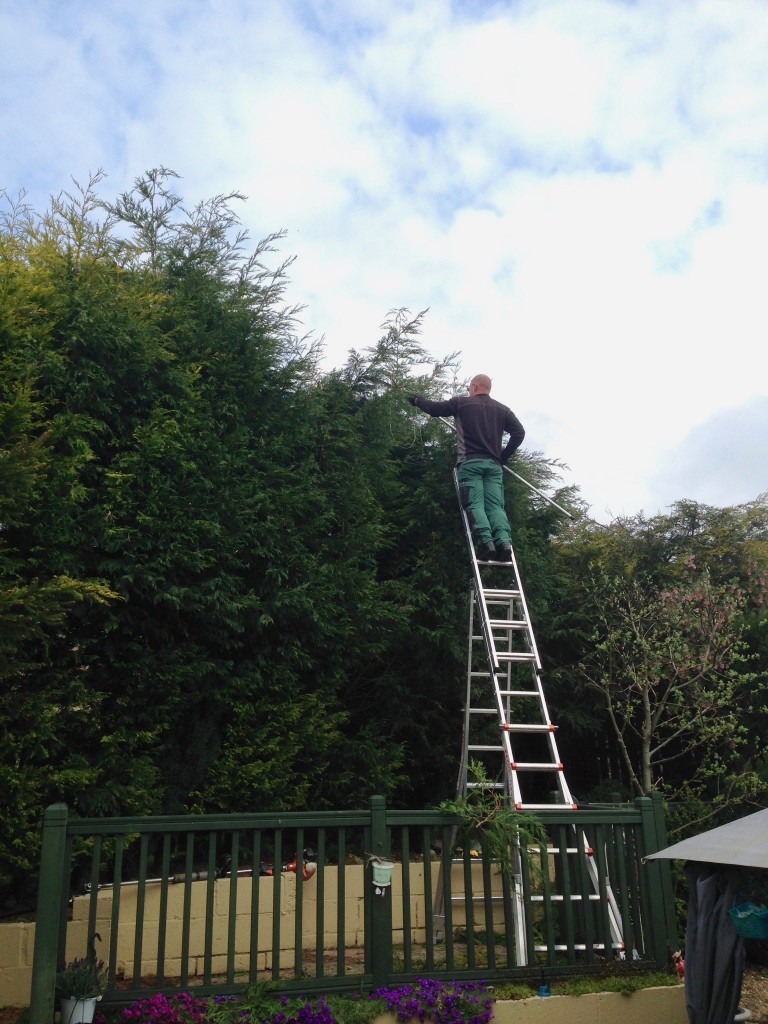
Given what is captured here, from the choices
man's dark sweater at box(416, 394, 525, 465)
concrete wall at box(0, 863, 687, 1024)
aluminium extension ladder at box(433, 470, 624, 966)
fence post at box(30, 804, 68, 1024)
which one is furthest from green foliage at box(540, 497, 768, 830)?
fence post at box(30, 804, 68, 1024)

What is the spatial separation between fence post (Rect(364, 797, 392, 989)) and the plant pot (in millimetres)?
1624

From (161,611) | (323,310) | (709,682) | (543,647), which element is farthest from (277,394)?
(709,682)

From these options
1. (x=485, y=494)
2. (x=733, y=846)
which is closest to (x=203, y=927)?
A: (x=733, y=846)

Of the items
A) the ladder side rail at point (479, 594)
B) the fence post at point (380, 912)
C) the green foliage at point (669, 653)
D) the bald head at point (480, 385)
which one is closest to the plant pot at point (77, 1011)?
the fence post at point (380, 912)

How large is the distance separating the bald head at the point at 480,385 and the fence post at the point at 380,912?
463 centimetres

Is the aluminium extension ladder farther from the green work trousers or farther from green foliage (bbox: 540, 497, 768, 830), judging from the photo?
green foliage (bbox: 540, 497, 768, 830)

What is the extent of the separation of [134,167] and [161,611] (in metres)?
4.12

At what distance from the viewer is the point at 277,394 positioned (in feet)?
24.3

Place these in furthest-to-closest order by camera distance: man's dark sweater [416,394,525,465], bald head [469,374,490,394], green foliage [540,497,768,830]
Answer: green foliage [540,497,768,830] → bald head [469,374,490,394] → man's dark sweater [416,394,525,465]

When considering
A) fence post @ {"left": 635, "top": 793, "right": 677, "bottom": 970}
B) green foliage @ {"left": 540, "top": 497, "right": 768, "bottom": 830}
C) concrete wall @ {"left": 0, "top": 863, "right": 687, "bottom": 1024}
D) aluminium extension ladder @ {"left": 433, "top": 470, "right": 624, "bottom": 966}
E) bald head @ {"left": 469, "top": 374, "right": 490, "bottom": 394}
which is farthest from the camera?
green foliage @ {"left": 540, "top": 497, "right": 768, "bottom": 830}

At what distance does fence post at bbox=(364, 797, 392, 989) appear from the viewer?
488cm

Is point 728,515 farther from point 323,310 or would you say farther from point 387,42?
point 387,42

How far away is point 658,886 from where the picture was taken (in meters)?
5.45

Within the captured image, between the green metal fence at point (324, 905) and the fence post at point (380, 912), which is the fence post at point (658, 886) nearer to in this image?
the green metal fence at point (324, 905)
